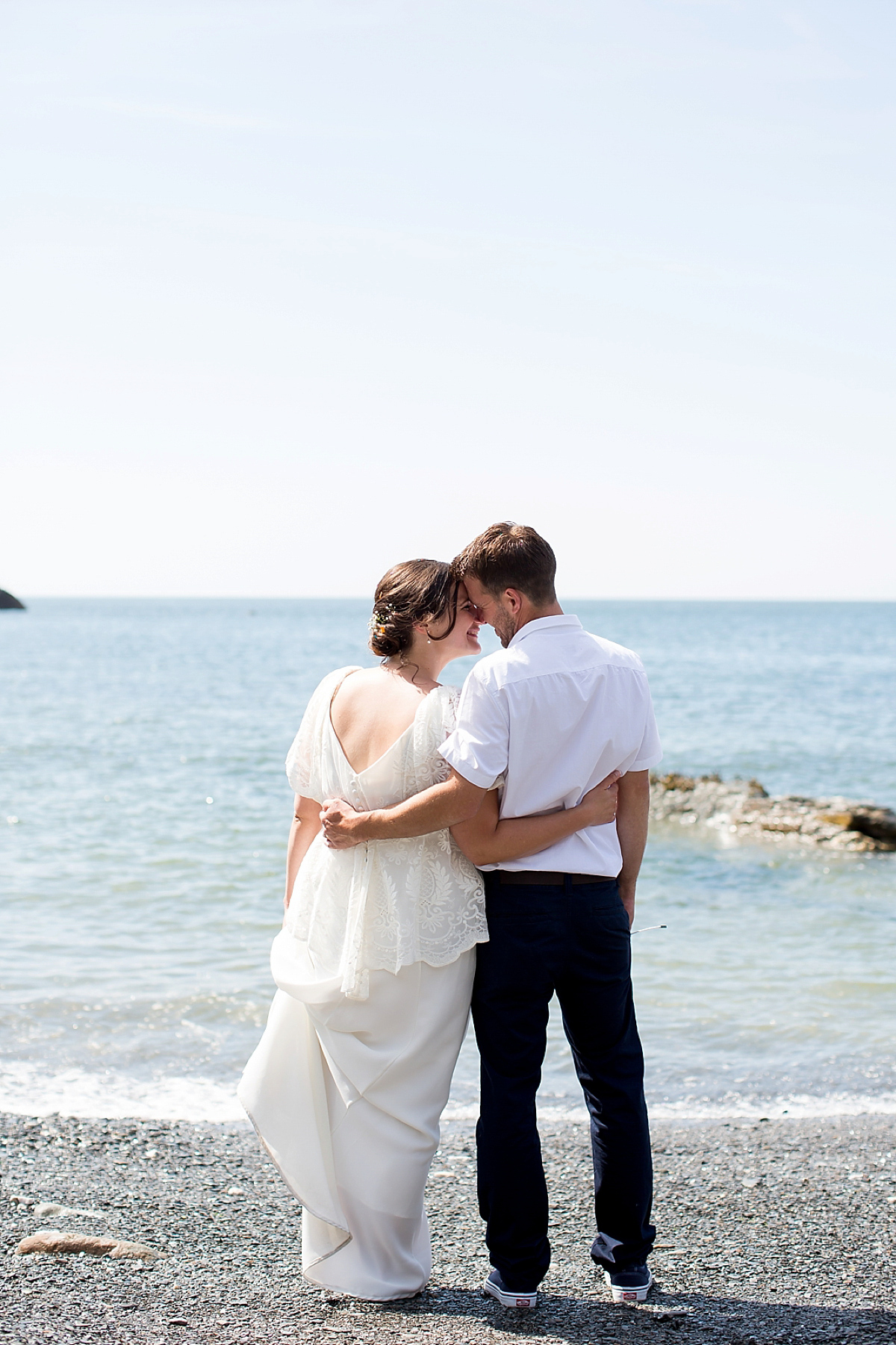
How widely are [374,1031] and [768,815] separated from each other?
35.8 feet

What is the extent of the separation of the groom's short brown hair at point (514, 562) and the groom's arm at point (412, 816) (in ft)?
1.79

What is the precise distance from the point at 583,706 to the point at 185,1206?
2.54m

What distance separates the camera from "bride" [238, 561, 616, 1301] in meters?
3.06

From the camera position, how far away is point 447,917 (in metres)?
3.04

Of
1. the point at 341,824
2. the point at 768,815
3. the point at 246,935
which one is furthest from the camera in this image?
the point at 768,815

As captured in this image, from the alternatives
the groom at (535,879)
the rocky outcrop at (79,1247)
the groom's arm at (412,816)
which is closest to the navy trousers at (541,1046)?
the groom at (535,879)

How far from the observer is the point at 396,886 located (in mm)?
3098

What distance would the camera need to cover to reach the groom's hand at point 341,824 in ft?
10.00

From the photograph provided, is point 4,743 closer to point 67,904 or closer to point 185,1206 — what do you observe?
point 67,904

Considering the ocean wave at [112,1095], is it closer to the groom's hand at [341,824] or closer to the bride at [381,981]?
the bride at [381,981]

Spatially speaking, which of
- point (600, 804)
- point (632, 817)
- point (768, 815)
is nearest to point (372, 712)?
point (600, 804)

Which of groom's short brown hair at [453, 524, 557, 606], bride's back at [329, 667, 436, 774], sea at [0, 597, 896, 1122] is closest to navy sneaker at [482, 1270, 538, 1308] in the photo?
bride's back at [329, 667, 436, 774]

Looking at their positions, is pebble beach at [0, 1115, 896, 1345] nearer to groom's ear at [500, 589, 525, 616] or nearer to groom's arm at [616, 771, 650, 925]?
groom's arm at [616, 771, 650, 925]

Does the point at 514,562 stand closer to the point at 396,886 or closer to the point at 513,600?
the point at 513,600
